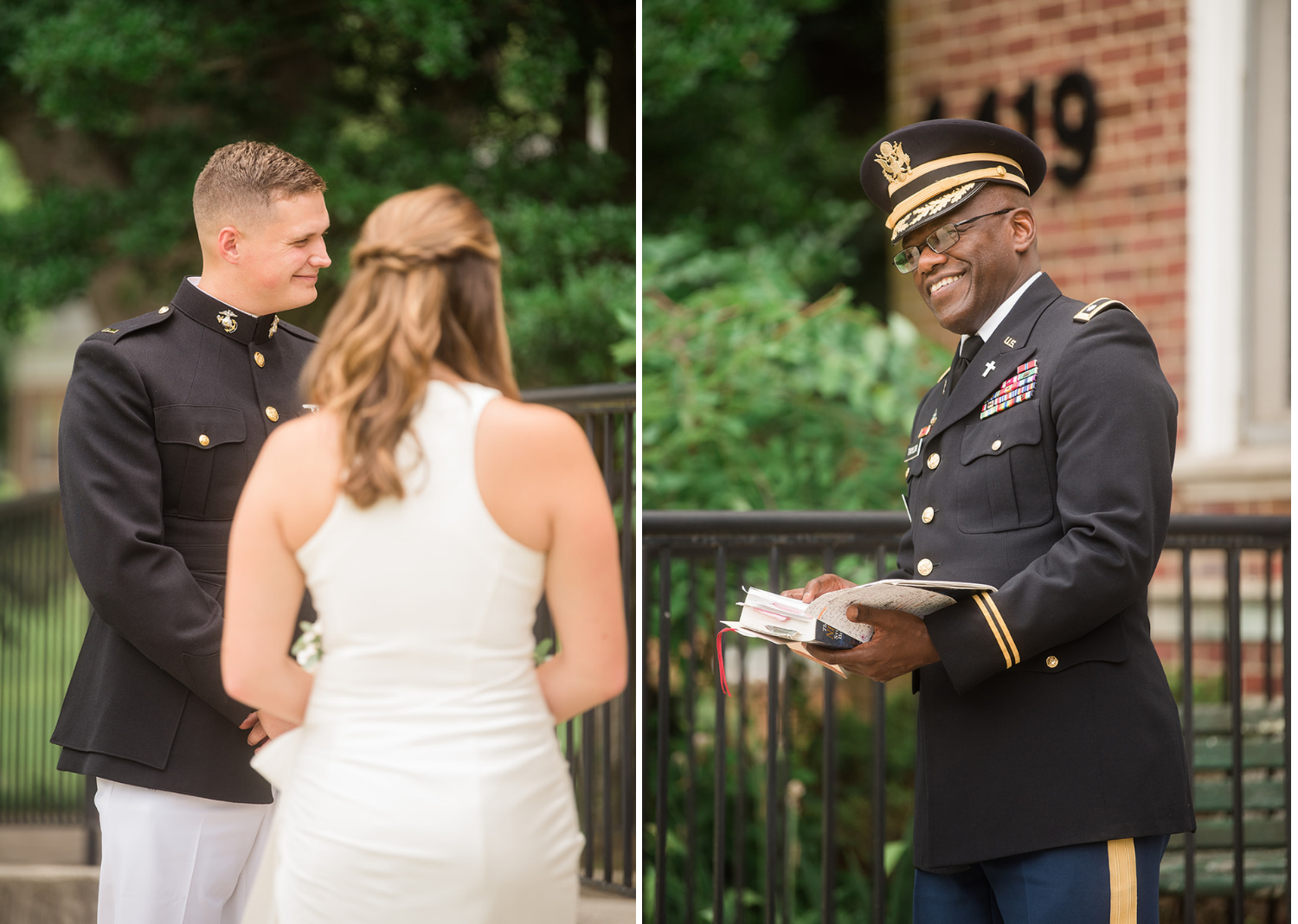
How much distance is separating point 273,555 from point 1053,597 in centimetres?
114

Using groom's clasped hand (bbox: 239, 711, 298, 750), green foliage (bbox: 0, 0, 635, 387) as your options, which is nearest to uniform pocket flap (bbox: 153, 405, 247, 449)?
groom's clasped hand (bbox: 239, 711, 298, 750)

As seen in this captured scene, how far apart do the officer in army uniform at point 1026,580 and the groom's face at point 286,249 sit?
1.06 meters

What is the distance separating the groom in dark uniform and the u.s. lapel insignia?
48.5 inches

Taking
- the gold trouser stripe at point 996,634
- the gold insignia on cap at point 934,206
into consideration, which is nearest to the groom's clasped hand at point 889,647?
the gold trouser stripe at point 996,634

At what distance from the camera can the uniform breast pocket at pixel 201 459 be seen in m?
2.15

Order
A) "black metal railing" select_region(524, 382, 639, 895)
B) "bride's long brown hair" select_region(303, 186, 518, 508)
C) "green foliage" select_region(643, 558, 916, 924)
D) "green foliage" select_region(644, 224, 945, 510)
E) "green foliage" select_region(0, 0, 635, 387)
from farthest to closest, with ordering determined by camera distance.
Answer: "green foliage" select_region(0, 0, 635, 387) < "green foliage" select_region(644, 224, 945, 510) < "green foliage" select_region(643, 558, 916, 924) < "black metal railing" select_region(524, 382, 639, 895) < "bride's long brown hair" select_region(303, 186, 518, 508)

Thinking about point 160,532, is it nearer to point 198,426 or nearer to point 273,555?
point 198,426

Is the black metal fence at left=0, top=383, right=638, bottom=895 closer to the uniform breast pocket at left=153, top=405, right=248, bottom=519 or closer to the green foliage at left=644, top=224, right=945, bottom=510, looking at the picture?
the green foliage at left=644, top=224, right=945, bottom=510

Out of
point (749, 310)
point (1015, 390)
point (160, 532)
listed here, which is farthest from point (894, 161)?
point (749, 310)

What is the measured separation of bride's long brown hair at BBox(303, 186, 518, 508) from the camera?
1.56 metres

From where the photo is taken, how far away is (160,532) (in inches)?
81.8

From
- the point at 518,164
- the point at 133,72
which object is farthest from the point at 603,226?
the point at 133,72

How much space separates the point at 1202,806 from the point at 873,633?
2396mm

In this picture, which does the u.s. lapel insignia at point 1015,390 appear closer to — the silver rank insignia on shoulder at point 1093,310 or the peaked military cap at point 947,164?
the silver rank insignia on shoulder at point 1093,310
